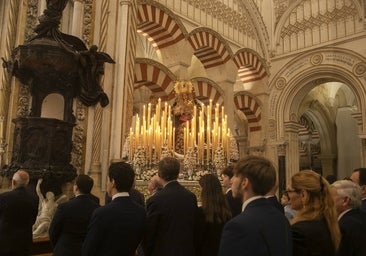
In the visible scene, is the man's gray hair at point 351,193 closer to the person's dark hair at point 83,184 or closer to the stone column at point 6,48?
the person's dark hair at point 83,184

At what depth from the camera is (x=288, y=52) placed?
1152cm

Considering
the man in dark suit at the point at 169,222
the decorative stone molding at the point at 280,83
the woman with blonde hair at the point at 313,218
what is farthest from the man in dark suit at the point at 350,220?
the decorative stone molding at the point at 280,83

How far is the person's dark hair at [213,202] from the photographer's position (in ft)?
8.21

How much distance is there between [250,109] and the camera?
445 inches

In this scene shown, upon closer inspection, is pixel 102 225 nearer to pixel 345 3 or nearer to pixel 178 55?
pixel 178 55

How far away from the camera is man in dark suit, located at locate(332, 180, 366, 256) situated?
76.4 inches

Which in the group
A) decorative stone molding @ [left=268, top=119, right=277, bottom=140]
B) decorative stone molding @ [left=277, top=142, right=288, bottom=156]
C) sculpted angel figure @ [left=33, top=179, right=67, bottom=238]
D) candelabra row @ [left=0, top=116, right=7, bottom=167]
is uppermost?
decorative stone molding @ [left=268, top=119, right=277, bottom=140]

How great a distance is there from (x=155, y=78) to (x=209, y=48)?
7.18 feet

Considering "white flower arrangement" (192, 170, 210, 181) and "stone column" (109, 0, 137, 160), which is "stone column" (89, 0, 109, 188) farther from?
"white flower arrangement" (192, 170, 210, 181)

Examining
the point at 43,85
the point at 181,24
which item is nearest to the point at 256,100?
the point at 181,24

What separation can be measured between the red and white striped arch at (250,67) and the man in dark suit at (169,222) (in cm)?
890

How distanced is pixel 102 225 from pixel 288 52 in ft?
34.7

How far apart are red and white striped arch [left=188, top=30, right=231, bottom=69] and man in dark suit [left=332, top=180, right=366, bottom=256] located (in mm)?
7869

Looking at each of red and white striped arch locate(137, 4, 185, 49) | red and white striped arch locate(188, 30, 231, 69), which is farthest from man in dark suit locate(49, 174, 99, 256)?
red and white striped arch locate(188, 30, 231, 69)
